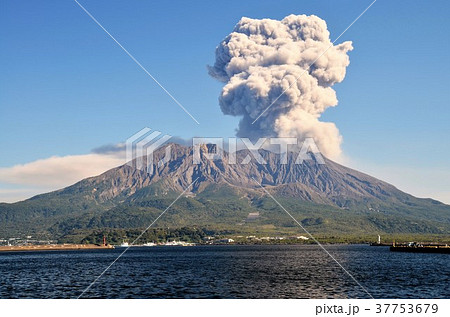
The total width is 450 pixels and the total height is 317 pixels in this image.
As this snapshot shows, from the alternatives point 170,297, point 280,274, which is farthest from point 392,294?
point 280,274

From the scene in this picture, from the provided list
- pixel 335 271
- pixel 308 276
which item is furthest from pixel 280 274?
pixel 335 271

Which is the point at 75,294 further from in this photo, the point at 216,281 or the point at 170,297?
the point at 216,281

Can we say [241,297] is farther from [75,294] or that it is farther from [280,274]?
[280,274]

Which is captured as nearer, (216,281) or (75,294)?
(75,294)
